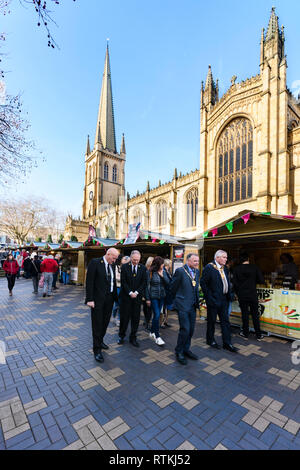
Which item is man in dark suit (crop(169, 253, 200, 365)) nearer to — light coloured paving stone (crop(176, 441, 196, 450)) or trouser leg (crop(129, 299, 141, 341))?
trouser leg (crop(129, 299, 141, 341))

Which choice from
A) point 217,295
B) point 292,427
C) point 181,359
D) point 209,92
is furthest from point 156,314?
point 209,92

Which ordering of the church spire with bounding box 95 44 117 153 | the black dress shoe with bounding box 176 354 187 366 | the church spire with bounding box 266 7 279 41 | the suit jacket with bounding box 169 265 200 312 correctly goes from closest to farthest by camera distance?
the black dress shoe with bounding box 176 354 187 366 < the suit jacket with bounding box 169 265 200 312 < the church spire with bounding box 266 7 279 41 < the church spire with bounding box 95 44 117 153

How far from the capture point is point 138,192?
35.7 metres

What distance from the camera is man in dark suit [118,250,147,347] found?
4262mm

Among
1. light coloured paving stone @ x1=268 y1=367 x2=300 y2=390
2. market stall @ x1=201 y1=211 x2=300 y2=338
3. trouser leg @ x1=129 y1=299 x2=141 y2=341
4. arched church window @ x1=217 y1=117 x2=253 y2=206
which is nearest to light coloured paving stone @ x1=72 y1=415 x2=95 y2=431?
trouser leg @ x1=129 y1=299 x2=141 y2=341

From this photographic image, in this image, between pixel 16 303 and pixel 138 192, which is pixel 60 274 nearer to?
pixel 16 303

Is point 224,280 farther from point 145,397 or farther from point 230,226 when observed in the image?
point 145,397

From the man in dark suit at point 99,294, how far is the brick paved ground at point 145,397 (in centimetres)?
43

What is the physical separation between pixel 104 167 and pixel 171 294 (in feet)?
175

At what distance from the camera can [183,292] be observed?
365cm

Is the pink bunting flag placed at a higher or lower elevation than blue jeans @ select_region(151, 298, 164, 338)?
higher

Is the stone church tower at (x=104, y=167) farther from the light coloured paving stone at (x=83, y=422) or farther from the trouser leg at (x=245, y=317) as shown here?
the light coloured paving stone at (x=83, y=422)

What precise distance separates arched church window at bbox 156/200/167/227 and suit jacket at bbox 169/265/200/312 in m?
26.7

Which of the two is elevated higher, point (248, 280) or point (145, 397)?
point (248, 280)
